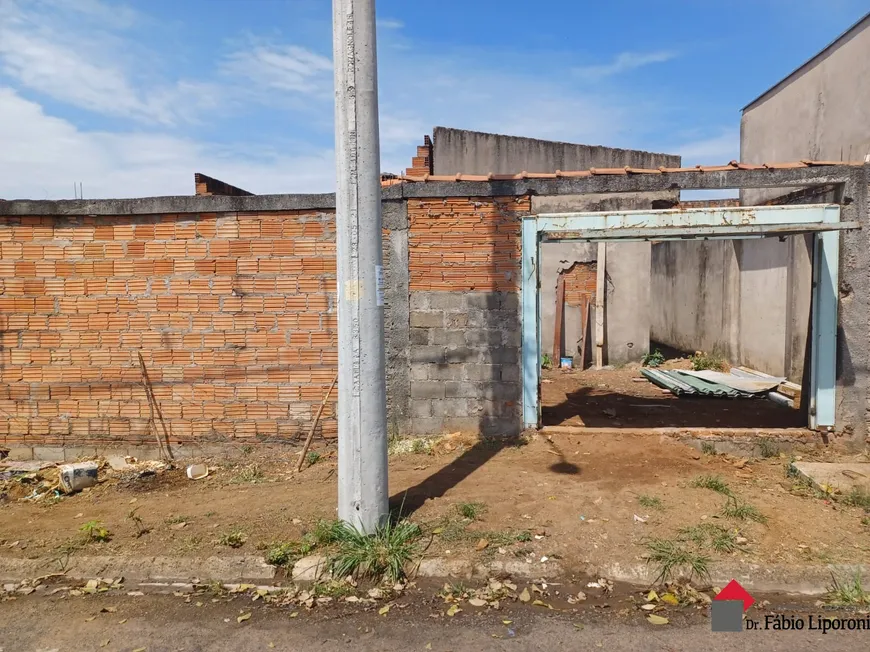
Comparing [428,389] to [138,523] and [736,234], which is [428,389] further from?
[736,234]

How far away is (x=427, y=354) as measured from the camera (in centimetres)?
602

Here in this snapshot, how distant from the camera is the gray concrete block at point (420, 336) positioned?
5.99m

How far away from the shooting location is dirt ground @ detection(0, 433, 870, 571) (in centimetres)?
386

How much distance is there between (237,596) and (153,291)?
12.1 ft

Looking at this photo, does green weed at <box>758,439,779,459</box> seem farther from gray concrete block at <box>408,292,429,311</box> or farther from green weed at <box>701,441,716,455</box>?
gray concrete block at <box>408,292,429,311</box>

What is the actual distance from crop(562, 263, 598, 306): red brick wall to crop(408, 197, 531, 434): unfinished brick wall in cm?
697

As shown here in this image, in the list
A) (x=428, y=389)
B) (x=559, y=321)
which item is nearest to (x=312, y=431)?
(x=428, y=389)

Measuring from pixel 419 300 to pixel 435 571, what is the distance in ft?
9.78

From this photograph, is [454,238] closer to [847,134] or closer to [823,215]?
[823,215]

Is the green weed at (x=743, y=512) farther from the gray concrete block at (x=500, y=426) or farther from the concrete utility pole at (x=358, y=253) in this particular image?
the concrete utility pole at (x=358, y=253)

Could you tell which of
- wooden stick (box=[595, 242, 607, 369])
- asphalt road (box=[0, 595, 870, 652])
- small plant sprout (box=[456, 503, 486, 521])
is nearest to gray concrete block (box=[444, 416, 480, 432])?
small plant sprout (box=[456, 503, 486, 521])

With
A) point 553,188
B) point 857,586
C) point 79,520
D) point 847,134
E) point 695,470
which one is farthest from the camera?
point 847,134

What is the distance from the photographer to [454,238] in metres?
5.91

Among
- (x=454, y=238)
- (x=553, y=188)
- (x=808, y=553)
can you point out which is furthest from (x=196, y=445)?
(x=808, y=553)
